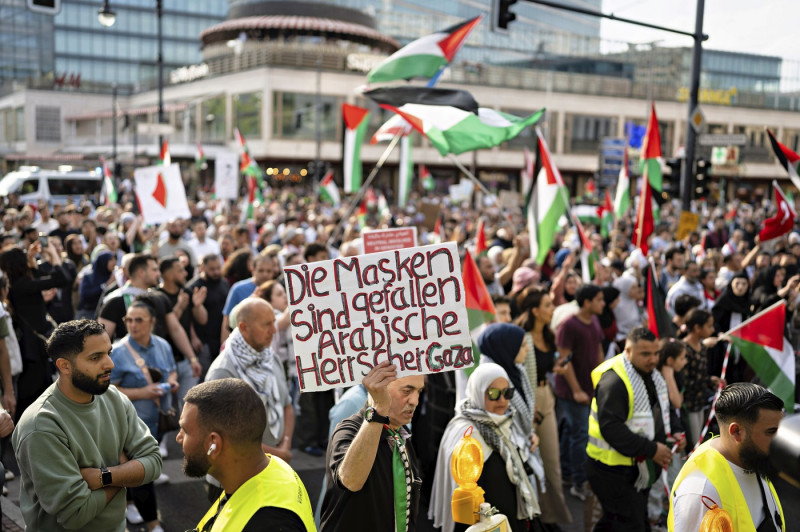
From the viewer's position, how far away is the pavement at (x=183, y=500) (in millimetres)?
5316

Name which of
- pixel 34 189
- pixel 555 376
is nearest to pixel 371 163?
pixel 34 189

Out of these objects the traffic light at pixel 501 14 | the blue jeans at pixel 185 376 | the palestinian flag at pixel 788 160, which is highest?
the traffic light at pixel 501 14

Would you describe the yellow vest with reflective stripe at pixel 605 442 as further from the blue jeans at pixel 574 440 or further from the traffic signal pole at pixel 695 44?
the traffic signal pole at pixel 695 44

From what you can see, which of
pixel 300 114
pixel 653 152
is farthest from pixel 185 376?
pixel 300 114

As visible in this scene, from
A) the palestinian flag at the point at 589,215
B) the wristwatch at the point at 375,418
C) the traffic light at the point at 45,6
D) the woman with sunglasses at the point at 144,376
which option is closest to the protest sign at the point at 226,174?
the traffic light at the point at 45,6

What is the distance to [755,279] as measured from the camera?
33.7ft

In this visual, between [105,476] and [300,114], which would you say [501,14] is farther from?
[300,114]

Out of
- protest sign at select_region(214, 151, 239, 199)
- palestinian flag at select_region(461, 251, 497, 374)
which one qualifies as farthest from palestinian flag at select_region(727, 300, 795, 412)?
protest sign at select_region(214, 151, 239, 199)

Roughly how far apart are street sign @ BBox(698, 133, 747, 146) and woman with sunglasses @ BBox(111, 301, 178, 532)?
10.7 metres

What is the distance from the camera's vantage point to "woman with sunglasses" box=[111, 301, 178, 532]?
4.99 meters

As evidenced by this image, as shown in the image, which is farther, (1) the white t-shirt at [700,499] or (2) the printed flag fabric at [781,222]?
(2) the printed flag fabric at [781,222]

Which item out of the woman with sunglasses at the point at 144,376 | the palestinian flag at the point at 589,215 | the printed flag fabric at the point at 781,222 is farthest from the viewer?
the palestinian flag at the point at 589,215

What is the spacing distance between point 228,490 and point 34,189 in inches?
1066

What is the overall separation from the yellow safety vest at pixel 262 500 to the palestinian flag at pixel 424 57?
8.03 metres
